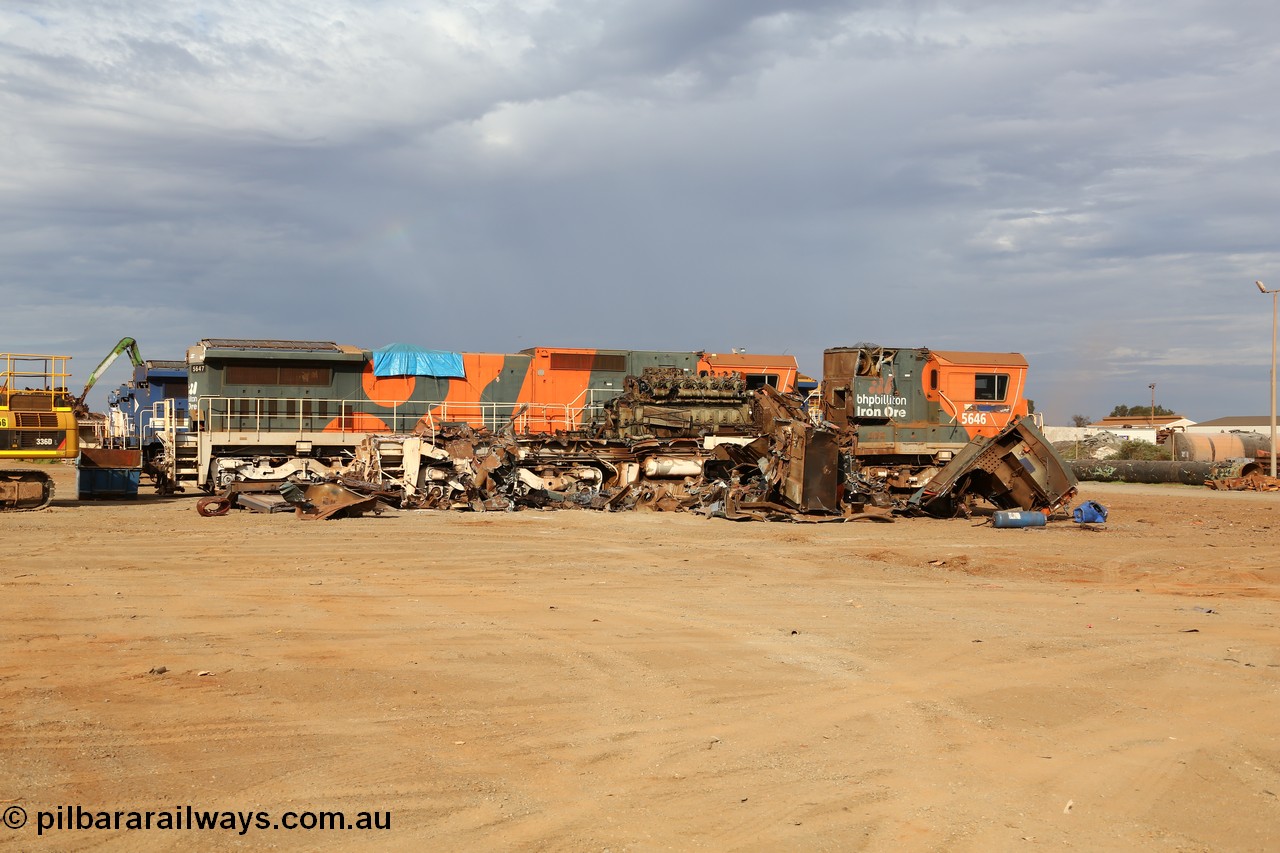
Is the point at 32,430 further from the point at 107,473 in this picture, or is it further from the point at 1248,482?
the point at 1248,482

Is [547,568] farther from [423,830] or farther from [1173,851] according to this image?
[1173,851]

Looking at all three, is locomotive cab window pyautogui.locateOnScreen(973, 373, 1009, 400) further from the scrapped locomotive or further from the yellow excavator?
the yellow excavator

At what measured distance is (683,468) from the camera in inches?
987

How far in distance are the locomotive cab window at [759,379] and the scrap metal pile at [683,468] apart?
6.67ft

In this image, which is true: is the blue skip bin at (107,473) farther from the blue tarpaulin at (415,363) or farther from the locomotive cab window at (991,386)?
the locomotive cab window at (991,386)

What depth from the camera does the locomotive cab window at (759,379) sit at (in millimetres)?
29283

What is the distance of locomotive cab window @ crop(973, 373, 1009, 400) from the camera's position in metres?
26.2

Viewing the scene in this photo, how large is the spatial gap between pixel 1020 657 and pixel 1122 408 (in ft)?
433

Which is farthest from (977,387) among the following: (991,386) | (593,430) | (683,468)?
(593,430)

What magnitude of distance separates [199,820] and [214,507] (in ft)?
56.5

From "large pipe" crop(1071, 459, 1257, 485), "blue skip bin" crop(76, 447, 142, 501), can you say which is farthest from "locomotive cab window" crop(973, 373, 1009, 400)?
"blue skip bin" crop(76, 447, 142, 501)

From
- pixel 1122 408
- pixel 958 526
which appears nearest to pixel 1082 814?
pixel 958 526

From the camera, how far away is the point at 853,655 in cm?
809

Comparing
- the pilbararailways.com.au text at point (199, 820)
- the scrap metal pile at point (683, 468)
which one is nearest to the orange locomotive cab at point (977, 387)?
the scrap metal pile at point (683, 468)
